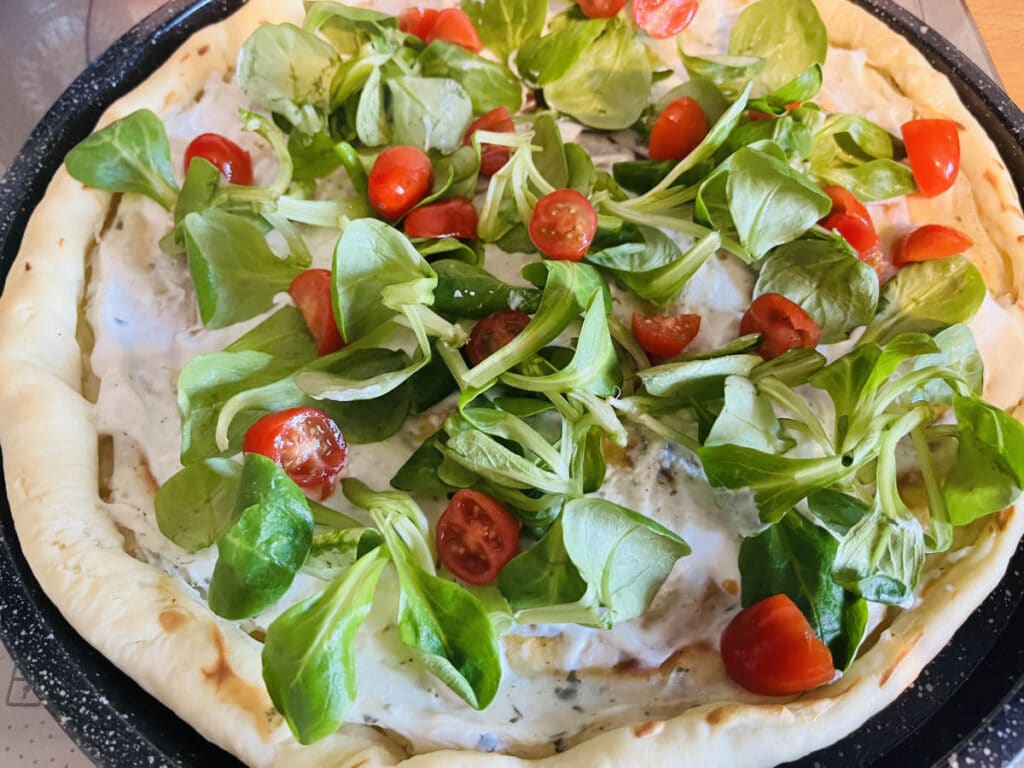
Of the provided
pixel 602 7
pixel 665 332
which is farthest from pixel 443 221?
pixel 602 7

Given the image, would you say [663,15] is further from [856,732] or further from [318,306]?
[856,732]

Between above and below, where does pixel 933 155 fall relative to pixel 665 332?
below

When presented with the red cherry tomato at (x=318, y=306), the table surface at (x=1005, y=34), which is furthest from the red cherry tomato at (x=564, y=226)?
the table surface at (x=1005, y=34)

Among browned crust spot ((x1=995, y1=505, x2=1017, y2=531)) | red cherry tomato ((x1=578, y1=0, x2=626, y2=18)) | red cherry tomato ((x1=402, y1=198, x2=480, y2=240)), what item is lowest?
browned crust spot ((x1=995, y1=505, x2=1017, y2=531))

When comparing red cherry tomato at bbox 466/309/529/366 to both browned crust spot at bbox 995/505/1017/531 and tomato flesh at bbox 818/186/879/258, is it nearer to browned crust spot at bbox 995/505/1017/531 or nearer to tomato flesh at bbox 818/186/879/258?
tomato flesh at bbox 818/186/879/258

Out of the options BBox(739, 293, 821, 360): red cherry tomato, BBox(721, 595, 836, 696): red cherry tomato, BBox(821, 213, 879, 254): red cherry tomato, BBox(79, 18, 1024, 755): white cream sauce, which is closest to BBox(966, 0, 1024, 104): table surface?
BBox(79, 18, 1024, 755): white cream sauce

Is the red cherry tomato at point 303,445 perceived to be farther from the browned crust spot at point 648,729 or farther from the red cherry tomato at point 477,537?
the browned crust spot at point 648,729
